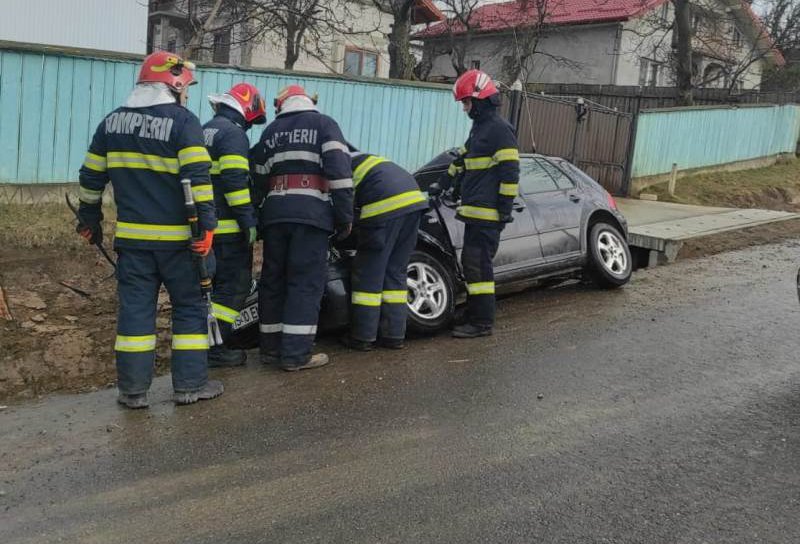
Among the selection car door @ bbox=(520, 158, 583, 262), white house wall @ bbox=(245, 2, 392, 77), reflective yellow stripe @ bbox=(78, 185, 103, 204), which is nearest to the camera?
reflective yellow stripe @ bbox=(78, 185, 103, 204)

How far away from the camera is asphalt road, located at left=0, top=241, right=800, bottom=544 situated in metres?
3.36

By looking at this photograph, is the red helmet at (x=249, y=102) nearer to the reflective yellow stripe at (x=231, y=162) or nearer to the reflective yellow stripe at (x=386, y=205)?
the reflective yellow stripe at (x=231, y=162)

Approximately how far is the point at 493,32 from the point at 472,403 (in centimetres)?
2780

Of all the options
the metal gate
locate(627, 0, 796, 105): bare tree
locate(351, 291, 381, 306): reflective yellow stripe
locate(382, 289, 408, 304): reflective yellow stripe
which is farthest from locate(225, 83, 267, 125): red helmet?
locate(627, 0, 796, 105): bare tree

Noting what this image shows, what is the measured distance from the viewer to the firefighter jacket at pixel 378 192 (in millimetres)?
5746

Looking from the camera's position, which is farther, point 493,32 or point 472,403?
point 493,32

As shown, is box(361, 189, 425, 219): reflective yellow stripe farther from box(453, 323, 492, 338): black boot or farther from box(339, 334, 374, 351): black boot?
box(453, 323, 492, 338): black boot

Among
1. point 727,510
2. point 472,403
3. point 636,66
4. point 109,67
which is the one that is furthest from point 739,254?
point 636,66

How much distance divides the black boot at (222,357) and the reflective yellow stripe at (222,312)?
0.73ft

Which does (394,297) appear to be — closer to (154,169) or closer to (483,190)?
(483,190)

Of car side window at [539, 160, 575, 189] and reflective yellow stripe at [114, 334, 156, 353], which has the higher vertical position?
car side window at [539, 160, 575, 189]

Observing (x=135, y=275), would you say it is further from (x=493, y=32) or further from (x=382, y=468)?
(x=493, y=32)

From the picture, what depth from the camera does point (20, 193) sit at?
27.5 ft

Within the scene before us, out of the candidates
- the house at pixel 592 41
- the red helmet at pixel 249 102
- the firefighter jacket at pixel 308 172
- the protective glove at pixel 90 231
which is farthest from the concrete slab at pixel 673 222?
the house at pixel 592 41
